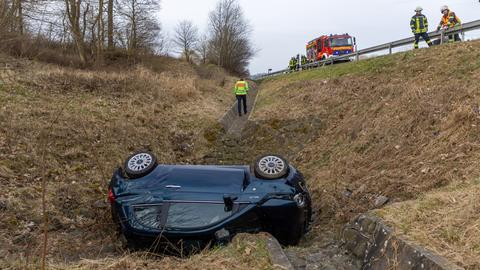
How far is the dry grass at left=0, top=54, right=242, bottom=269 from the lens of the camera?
17.8 feet

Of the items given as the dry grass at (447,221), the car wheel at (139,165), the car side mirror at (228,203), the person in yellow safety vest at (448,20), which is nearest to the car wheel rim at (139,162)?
the car wheel at (139,165)

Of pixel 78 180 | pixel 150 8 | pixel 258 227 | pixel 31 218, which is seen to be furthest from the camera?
pixel 150 8

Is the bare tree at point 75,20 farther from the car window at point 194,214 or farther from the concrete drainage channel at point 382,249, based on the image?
the concrete drainage channel at point 382,249

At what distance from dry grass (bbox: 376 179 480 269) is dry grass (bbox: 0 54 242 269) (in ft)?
10.6

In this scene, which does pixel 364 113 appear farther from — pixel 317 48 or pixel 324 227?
pixel 317 48

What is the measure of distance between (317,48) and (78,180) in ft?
92.5

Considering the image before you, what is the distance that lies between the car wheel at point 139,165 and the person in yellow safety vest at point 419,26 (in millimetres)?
13767

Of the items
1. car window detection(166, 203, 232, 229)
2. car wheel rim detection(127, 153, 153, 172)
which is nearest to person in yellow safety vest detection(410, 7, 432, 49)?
car wheel rim detection(127, 153, 153, 172)

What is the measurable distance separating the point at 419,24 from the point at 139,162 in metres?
14.1

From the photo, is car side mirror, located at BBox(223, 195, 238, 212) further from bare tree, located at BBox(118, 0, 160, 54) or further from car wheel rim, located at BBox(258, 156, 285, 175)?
bare tree, located at BBox(118, 0, 160, 54)

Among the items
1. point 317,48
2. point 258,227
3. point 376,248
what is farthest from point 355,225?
point 317,48

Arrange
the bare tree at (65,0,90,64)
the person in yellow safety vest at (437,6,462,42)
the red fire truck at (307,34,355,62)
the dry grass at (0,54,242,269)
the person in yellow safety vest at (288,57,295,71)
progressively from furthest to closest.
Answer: the person in yellow safety vest at (288,57,295,71) < the red fire truck at (307,34,355,62) < the bare tree at (65,0,90,64) < the person in yellow safety vest at (437,6,462,42) < the dry grass at (0,54,242,269)

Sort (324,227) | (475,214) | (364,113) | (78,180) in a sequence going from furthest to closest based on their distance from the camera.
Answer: (364,113) → (78,180) → (324,227) → (475,214)

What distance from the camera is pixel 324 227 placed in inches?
246
